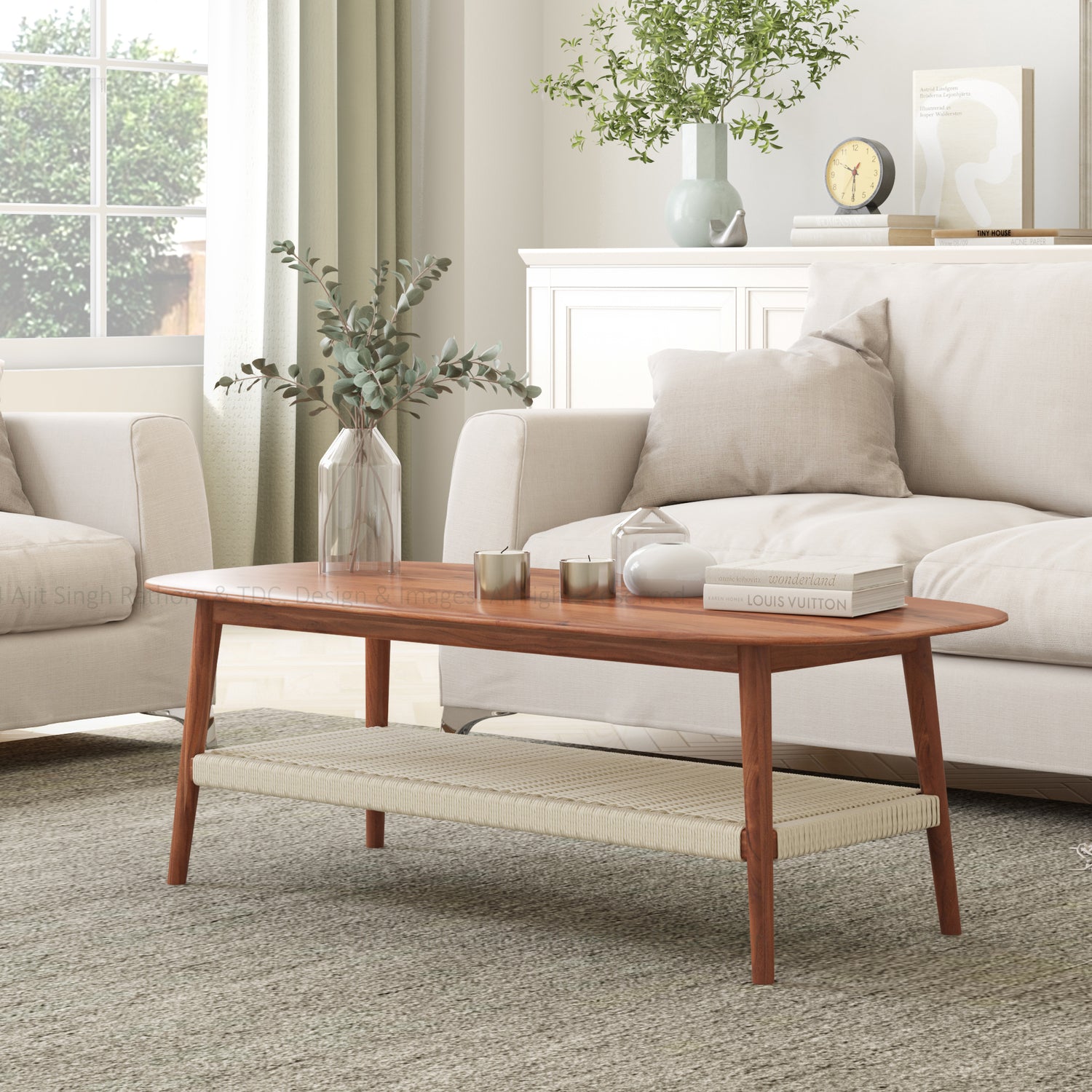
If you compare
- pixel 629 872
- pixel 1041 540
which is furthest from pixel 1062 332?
pixel 629 872

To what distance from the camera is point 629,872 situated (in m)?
2.34

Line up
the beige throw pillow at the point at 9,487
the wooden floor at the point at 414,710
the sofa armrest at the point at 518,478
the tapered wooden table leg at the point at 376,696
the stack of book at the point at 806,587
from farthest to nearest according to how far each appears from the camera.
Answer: the beige throw pillow at the point at 9,487 → the sofa armrest at the point at 518,478 → the wooden floor at the point at 414,710 → the tapered wooden table leg at the point at 376,696 → the stack of book at the point at 806,587

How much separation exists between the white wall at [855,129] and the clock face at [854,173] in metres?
0.24

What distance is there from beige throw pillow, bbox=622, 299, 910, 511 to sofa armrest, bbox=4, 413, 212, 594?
768 millimetres

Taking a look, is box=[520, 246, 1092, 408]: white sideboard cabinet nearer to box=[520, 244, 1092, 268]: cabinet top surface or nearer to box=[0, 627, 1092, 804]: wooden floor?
box=[520, 244, 1092, 268]: cabinet top surface

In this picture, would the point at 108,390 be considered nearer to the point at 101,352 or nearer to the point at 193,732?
the point at 101,352

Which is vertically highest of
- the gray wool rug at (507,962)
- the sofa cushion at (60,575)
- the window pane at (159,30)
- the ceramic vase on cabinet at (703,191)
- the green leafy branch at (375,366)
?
the window pane at (159,30)

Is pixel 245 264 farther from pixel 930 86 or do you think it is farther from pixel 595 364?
pixel 930 86

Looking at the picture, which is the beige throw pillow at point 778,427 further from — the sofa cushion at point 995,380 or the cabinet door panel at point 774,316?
the cabinet door panel at point 774,316

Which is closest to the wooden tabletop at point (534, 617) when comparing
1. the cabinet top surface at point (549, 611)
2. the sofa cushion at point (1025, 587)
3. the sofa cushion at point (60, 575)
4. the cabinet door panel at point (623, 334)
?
the cabinet top surface at point (549, 611)

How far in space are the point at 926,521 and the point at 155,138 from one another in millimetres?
2776

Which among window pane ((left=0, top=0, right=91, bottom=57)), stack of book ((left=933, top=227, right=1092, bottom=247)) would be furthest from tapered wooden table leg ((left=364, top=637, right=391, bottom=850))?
window pane ((left=0, top=0, right=91, bottom=57))

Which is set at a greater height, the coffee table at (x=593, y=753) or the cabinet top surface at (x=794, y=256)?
the cabinet top surface at (x=794, y=256)

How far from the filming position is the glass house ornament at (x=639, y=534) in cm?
222
